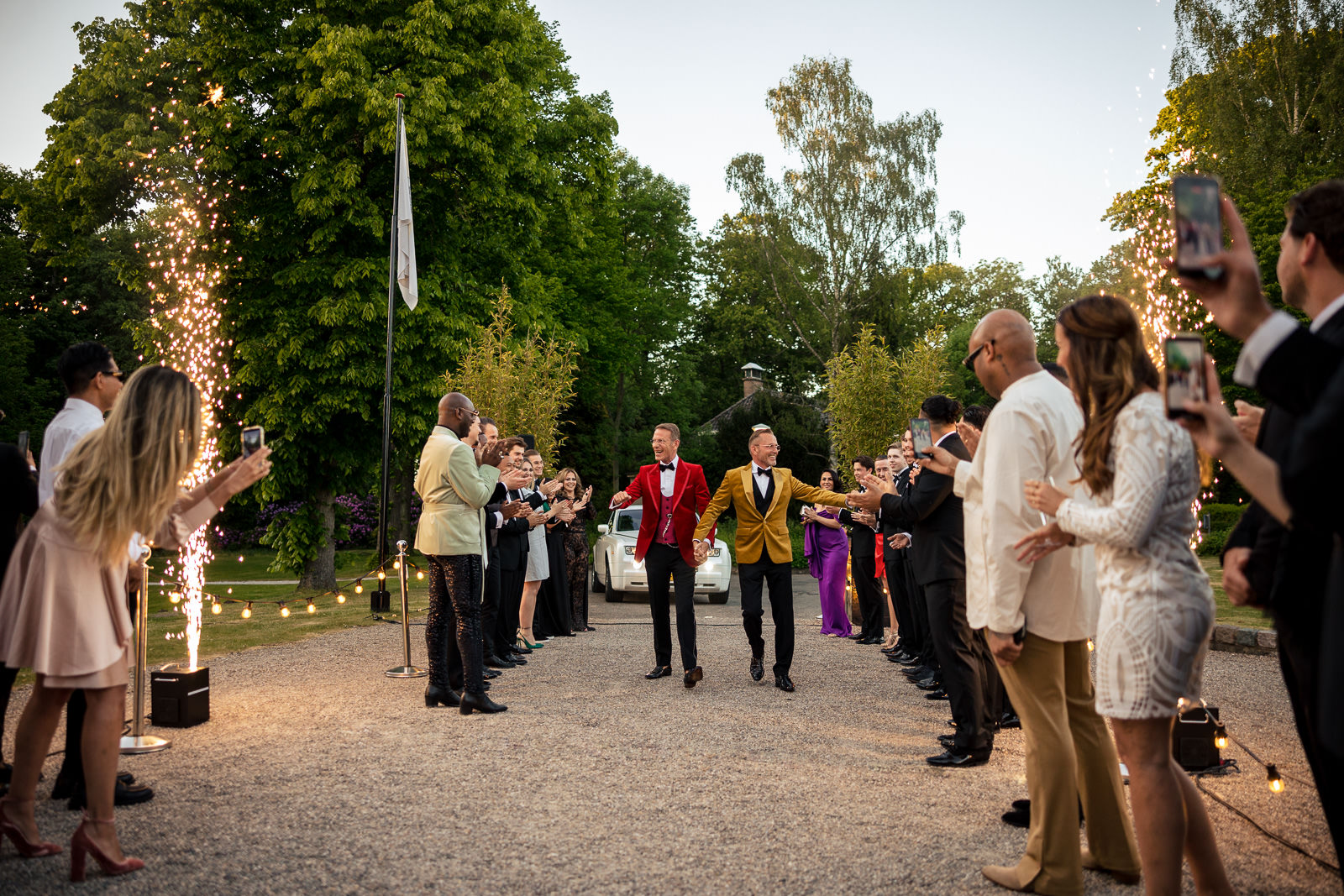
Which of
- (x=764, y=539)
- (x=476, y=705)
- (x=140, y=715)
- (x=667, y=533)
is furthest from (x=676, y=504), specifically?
(x=140, y=715)

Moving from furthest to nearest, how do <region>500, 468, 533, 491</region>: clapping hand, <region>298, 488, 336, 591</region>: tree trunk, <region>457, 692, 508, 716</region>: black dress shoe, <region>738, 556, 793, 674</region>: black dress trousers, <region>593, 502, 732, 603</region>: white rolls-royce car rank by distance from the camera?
<region>298, 488, 336, 591</region>: tree trunk < <region>593, 502, 732, 603</region>: white rolls-royce car < <region>738, 556, 793, 674</region>: black dress trousers < <region>500, 468, 533, 491</region>: clapping hand < <region>457, 692, 508, 716</region>: black dress shoe

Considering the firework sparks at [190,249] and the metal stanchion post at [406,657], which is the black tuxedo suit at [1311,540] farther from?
the firework sparks at [190,249]

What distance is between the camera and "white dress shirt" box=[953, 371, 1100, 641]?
12.0ft

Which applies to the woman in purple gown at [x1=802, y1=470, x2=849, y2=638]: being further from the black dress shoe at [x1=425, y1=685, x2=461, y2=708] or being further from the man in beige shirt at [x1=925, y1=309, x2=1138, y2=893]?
the man in beige shirt at [x1=925, y1=309, x2=1138, y2=893]

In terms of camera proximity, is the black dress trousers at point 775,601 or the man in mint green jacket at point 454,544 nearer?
the man in mint green jacket at point 454,544

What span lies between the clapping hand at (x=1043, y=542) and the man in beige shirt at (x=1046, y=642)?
204mm

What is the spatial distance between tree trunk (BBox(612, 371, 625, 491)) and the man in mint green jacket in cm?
3321

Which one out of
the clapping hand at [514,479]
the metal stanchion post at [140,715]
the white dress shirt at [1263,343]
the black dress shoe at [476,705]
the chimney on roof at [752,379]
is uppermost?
the chimney on roof at [752,379]

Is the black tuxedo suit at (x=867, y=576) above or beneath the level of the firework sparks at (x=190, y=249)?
beneath

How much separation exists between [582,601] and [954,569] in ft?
26.1

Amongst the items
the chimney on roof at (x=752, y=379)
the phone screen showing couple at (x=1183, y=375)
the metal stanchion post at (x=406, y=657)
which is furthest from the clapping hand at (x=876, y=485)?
the chimney on roof at (x=752, y=379)

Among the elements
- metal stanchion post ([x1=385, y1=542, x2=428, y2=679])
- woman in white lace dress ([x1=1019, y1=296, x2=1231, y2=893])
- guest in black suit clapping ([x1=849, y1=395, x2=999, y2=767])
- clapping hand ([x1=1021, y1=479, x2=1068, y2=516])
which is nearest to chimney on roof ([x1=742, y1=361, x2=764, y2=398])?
metal stanchion post ([x1=385, y1=542, x2=428, y2=679])

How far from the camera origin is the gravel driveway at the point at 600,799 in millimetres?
3867

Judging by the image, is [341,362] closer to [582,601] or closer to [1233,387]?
[582,601]
